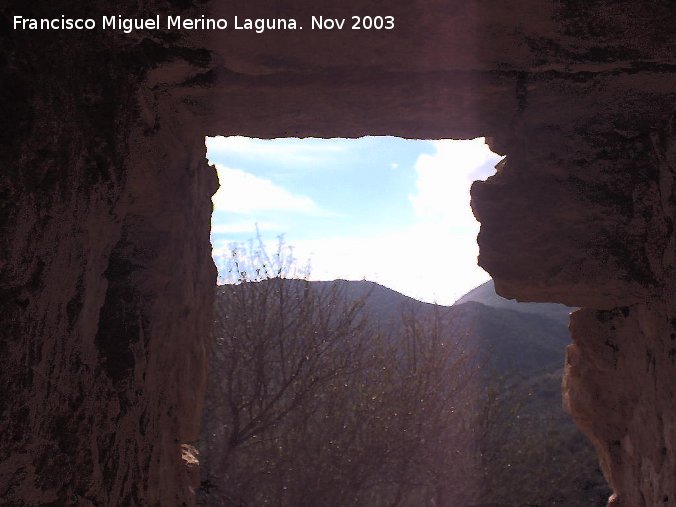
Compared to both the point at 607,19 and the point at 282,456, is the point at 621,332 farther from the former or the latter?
the point at 282,456

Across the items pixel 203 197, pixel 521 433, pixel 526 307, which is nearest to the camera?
pixel 203 197

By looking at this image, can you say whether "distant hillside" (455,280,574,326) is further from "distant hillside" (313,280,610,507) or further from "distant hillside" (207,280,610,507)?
"distant hillside" (207,280,610,507)

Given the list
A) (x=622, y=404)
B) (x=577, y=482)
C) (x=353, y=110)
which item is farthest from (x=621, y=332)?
(x=577, y=482)

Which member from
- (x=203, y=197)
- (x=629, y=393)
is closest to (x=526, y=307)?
(x=629, y=393)

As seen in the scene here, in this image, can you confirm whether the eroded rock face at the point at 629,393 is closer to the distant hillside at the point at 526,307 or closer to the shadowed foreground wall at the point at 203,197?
the shadowed foreground wall at the point at 203,197

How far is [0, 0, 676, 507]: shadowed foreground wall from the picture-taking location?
3.58ft

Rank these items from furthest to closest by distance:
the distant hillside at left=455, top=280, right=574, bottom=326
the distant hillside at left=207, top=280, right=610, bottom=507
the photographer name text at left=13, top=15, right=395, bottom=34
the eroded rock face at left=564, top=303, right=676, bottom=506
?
the distant hillside at left=455, top=280, right=574, bottom=326
the distant hillside at left=207, top=280, right=610, bottom=507
the eroded rock face at left=564, top=303, right=676, bottom=506
the photographer name text at left=13, top=15, right=395, bottom=34

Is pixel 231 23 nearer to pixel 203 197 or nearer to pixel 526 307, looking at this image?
pixel 203 197

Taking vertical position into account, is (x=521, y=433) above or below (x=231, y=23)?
below

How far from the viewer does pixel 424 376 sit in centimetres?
730

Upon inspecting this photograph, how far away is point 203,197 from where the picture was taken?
1926mm

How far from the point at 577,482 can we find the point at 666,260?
28.8ft

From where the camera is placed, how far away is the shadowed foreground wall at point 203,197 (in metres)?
1.09

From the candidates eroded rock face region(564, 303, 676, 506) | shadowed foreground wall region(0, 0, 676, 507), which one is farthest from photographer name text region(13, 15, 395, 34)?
eroded rock face region(564, 303, 676, 506)
